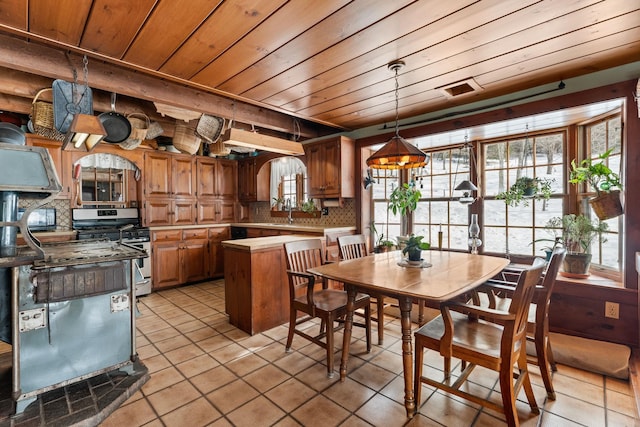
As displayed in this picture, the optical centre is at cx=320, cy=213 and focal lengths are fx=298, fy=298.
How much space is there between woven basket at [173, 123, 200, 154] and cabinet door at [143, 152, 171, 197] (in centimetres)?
149

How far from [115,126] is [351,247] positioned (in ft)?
8.20

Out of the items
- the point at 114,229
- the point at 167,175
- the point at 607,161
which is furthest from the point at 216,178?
the point at 607,161

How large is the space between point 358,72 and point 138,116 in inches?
94.9

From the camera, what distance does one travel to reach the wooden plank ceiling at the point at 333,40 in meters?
1.65

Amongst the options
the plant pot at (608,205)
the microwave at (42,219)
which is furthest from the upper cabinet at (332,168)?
the microwave at (42,219)

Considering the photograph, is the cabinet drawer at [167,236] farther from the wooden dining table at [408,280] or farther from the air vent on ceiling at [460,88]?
the air vent on ceiling at [460,88]

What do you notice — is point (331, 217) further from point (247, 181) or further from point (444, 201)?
point (247, 181)

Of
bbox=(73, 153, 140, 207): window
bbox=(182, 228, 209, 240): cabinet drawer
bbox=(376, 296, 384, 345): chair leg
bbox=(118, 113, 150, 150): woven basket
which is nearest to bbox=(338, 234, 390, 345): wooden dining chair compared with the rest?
bbox=(376, 296, 384, 345): chair leg

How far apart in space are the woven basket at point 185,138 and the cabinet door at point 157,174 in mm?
1494

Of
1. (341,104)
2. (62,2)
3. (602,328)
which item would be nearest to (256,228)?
(341,104)

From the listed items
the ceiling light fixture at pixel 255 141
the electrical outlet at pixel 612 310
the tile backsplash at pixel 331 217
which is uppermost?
the ceiling light fixture at pixel 255 141

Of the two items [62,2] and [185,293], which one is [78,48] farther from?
[185,293]

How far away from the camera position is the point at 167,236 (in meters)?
4.59

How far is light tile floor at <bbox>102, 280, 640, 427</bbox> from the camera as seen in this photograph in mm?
1752
